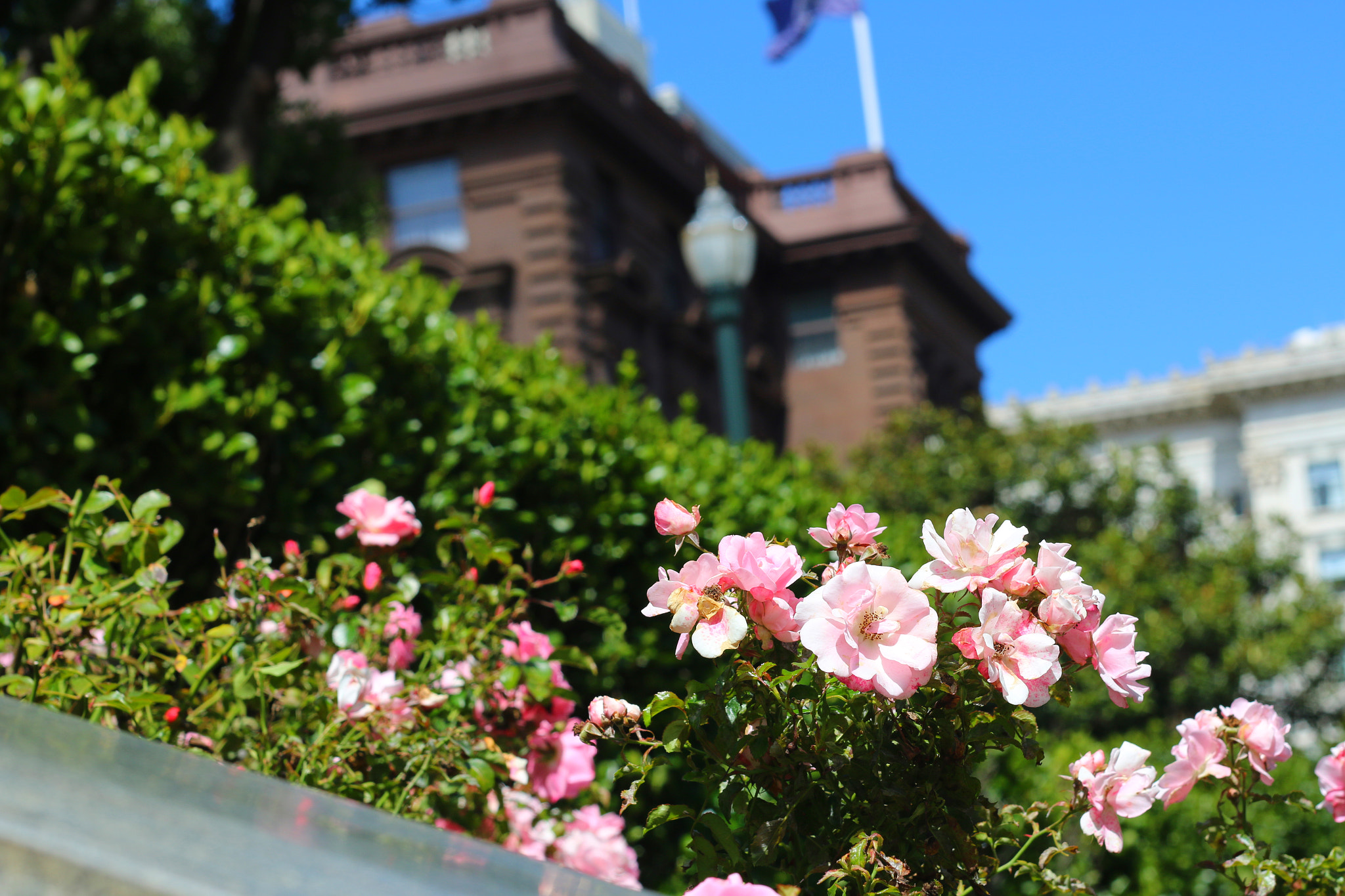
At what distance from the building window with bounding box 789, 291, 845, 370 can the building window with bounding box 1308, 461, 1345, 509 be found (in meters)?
35.1

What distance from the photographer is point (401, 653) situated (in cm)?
389

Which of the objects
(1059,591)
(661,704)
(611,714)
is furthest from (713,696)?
(1059,591)

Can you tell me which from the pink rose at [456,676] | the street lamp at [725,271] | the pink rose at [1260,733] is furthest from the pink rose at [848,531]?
the street lamp at [725,271]

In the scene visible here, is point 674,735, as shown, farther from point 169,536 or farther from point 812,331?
point 812,331

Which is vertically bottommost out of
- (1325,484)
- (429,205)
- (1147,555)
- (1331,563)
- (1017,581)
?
(1331,563)

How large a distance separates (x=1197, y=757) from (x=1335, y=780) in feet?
1.64

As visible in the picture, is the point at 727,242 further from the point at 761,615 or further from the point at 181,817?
the point at 181,817

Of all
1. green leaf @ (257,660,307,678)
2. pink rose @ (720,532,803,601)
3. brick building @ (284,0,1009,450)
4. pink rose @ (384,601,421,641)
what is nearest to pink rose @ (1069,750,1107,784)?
pink rose @ (720,532,803,601)

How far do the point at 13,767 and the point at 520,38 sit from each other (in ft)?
76.0

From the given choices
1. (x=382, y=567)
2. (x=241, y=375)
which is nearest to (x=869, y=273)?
(x=241, y=375)

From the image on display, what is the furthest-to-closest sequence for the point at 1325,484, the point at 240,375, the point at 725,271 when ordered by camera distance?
the point at 1325,484 < the point at 725,271 < the point at 240,375

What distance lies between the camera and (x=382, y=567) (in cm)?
405

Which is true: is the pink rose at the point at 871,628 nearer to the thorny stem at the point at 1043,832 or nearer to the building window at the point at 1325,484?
the thorny stem at the point at 1043,832

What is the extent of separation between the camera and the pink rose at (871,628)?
2137 millimetres
